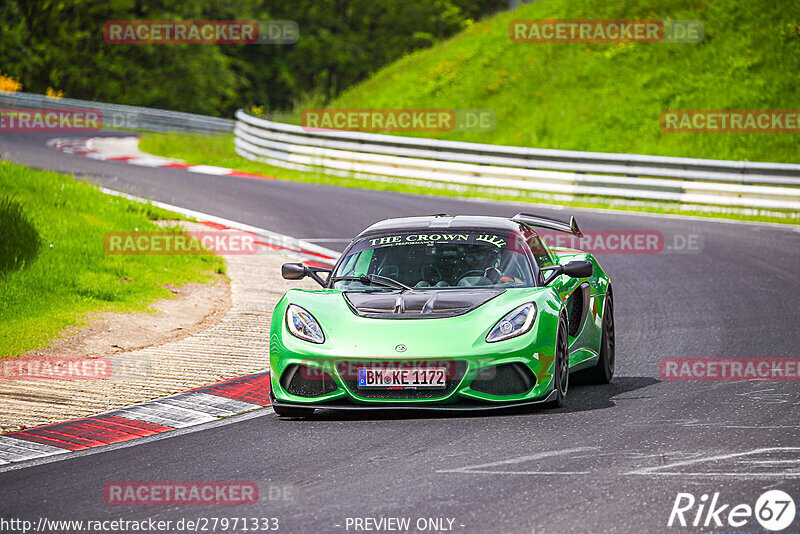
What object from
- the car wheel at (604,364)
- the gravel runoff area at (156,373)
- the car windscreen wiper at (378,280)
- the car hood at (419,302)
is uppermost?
the car windscreen wiper at (378,280)

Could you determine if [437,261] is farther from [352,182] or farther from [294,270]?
[352,182]

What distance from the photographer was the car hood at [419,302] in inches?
327

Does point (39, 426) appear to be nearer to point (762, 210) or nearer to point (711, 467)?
point (711, 467)

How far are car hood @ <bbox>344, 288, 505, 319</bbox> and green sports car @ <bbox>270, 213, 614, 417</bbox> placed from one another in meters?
0.01

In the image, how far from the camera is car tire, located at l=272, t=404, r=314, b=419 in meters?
8.42

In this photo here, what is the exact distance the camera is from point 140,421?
8438 mm

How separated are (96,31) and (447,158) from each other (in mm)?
29014

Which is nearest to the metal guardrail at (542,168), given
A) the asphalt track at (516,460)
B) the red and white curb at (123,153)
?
the red and white curb at (123,153)

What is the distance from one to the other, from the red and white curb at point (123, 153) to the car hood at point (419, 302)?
18229mm

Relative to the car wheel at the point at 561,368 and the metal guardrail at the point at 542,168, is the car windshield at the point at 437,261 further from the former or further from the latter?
the metal guardrail at the point at 542,168

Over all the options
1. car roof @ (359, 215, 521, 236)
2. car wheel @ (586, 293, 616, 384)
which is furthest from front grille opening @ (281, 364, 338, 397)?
car wheel @ (586, 293, 616, 384)

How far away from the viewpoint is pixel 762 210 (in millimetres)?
22422

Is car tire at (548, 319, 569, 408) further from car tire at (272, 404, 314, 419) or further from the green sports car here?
car tire at (272, 404, 314, 419)

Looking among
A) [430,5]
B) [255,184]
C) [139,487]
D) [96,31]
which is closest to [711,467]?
[139,487]
